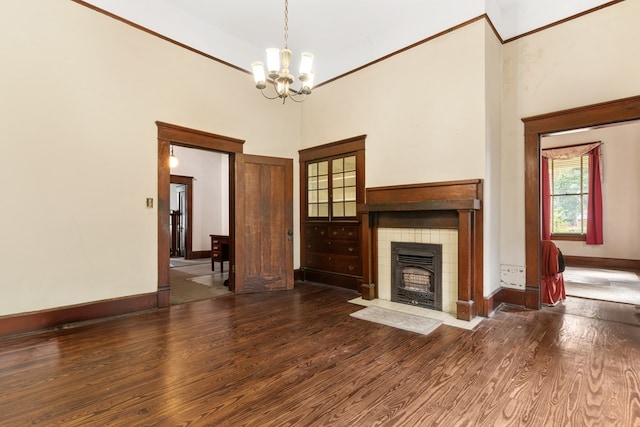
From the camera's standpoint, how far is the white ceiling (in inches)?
148

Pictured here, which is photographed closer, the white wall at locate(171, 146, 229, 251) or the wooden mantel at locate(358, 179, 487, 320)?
the wooden mantel at locate(358, 179, 487, 320)

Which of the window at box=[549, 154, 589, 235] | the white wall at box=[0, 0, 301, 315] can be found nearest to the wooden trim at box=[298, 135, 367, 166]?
the white wall at box=[0, 0, 301, 315]

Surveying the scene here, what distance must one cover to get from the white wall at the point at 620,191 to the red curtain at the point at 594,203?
10cm

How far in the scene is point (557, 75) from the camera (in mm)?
3699

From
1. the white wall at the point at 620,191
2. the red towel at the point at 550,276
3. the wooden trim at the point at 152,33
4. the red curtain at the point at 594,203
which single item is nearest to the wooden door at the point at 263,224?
the wooden trim at the point at 152,33

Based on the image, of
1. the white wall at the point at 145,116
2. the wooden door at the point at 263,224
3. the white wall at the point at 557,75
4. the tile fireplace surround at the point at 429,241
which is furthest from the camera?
the wooden door at the point at 263,224

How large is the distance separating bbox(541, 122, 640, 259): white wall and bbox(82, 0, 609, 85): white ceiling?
15.2 ft

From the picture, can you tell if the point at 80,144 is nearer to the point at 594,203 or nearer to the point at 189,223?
the point at 189,223

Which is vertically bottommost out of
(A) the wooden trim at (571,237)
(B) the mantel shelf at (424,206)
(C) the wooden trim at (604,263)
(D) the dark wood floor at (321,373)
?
(D) the dark wood floor at (321,373)

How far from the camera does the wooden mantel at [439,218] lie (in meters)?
3.44

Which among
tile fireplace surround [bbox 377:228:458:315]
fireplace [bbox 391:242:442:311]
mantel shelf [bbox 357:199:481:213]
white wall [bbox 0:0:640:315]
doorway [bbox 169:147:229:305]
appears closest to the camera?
white wall [bbox 0:0:640:315]

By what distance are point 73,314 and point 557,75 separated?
20.6 feet

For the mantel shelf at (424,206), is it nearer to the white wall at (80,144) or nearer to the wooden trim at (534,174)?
the wooden trim at (534,174)

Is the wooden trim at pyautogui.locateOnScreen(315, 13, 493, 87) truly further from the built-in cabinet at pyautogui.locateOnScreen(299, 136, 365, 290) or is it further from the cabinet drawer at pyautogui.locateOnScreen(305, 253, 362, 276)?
the cabinet drawer at pyautogui.locateOnScreen(305, 253, 362, 276)
